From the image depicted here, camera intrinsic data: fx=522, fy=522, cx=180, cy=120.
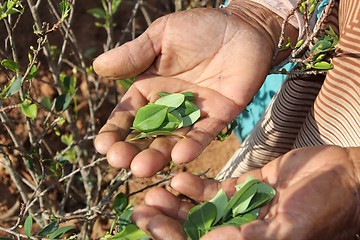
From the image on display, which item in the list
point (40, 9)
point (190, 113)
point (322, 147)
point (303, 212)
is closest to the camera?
point (303, 212)

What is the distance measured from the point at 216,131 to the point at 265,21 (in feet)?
1.21

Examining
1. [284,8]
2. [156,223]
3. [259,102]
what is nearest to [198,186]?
[156,223]

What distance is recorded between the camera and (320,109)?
120 cm

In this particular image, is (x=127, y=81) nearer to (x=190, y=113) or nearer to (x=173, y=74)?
(x=173, y=74)

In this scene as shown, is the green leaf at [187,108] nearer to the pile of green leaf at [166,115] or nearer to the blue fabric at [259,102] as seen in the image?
the pile of green leaf at [166,115]

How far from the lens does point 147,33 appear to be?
1.22 m

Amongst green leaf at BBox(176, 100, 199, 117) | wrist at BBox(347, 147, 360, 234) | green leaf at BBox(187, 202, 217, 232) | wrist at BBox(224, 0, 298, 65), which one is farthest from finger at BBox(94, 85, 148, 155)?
wrist at BBox(347, 147, 360, 234)

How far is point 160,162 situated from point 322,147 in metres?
0.32

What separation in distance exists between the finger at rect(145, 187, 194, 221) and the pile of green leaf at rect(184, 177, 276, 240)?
1.4 inches

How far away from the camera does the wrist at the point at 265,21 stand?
1317 millimetres

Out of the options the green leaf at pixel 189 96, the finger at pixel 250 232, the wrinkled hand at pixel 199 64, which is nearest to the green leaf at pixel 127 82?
the wrinkled hand at pixel 199 64

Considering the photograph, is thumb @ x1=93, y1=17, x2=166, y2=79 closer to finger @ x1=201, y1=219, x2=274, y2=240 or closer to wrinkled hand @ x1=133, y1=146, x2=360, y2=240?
wrinkled hand @ x1=133, y1=146, x2=360, y2=240

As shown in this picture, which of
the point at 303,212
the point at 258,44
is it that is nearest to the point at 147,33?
the point at 258,44

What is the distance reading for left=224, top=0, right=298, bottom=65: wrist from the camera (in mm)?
1317
